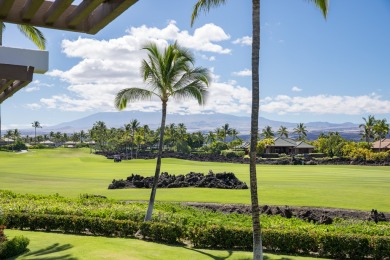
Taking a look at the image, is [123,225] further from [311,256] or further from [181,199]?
[181,199]

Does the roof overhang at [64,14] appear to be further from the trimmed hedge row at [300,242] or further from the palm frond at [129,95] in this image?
the palm frond at [129,95]

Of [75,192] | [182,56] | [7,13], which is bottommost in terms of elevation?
[75,192]

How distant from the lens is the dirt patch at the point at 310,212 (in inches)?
928

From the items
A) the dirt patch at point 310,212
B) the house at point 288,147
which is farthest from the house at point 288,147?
the dirt patch at point 310,212

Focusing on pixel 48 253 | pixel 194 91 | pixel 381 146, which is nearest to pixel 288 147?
pixel 381 146

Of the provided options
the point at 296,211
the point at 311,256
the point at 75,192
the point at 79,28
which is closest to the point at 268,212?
the point at 296,211

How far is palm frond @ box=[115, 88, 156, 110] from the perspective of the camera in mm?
20891

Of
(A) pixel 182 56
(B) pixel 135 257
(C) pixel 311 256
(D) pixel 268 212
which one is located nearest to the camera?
(B) pixel 135 257

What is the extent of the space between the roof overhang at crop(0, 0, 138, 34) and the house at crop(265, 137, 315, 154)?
11850cm

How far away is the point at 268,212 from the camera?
25.7 metres

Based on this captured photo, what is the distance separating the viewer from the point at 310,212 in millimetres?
24641

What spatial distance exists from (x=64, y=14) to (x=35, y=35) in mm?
17925

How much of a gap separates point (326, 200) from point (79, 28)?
28.2 metres

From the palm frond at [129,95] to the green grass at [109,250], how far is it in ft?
22.2
